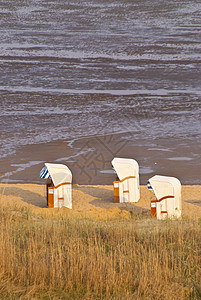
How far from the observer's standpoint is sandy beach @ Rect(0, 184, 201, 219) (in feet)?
33.4

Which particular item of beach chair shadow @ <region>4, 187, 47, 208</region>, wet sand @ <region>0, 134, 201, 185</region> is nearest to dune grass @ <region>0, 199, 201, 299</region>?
beach chair shadow @ <region>4, 187, 47, 208</region>

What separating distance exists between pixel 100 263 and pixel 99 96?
16.9m

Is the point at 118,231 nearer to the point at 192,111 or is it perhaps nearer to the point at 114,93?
the point at 192,111

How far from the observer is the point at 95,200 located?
37.5 ft

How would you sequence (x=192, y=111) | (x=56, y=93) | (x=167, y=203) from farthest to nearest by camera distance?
(x=56, y=93)
(x=192, y=111)
(x=167, y=203)

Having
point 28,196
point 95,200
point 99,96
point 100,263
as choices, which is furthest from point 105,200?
point 99,96

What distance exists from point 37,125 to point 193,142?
5378mm

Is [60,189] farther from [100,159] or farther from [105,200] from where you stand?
[100,159]

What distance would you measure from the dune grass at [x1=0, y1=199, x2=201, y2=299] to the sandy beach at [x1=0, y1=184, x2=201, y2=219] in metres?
2.49

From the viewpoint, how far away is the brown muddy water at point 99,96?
1521 centimetres

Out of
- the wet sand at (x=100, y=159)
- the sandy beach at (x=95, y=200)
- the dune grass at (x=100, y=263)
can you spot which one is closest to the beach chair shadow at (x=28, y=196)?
the sandy beach at (x=95, y=200)

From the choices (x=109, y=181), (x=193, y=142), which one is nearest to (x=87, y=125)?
(x=193, y=142)

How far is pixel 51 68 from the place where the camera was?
1078 inches

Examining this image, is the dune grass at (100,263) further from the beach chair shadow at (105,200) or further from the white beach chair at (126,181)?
the white beach chair at (126,181)
